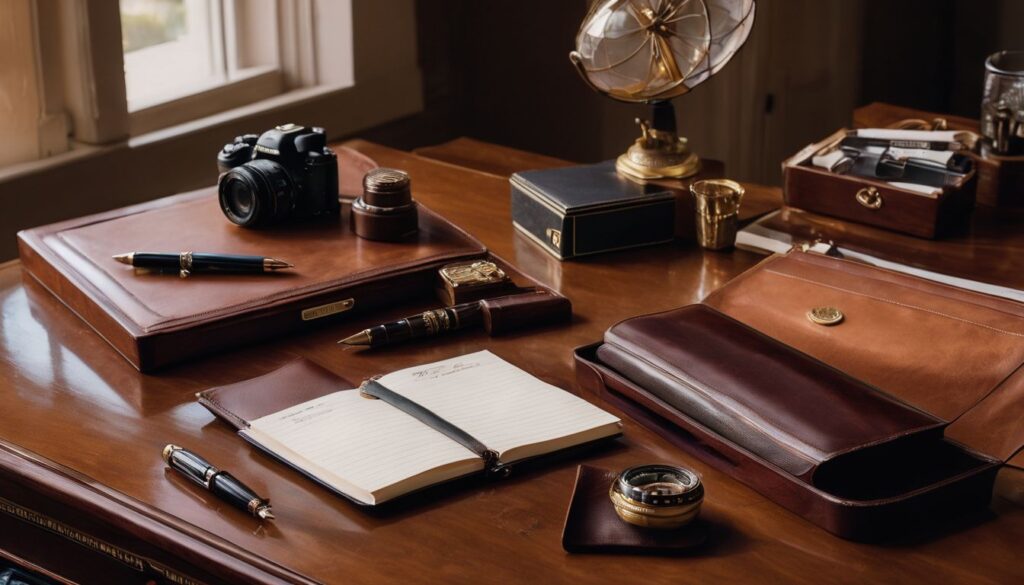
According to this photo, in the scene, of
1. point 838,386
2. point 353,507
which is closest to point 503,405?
point 353,507

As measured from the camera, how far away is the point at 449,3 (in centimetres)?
283

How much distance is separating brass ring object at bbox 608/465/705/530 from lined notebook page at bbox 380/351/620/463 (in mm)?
120

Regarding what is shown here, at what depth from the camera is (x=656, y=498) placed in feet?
3.48

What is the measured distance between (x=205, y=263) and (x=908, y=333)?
80 centimetres

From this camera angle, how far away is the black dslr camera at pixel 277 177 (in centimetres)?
164

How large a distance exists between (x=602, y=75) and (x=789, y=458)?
30.2 inches

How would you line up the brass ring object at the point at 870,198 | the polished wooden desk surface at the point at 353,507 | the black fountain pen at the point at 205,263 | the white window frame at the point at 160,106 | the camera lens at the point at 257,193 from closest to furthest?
the polished wooden desk surface at the point at 353,507
the black fountain pen at the point at 205,263
the camera lens at the point at 257,193
the brass ring object at the point at 870,198
the white window frame at the point at 160,106

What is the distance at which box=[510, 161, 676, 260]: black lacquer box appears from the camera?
1669 millimetres

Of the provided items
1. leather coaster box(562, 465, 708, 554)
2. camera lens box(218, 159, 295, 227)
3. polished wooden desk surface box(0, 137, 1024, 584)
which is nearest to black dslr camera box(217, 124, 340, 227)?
camera lens box(218, 159, 295, 227)

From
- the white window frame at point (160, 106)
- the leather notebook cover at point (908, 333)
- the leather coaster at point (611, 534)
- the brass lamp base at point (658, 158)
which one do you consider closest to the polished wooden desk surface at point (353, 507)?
the leather coaster at point (611, 534)

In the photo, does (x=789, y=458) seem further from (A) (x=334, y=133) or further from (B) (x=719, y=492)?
(A) (x=334, y=133)

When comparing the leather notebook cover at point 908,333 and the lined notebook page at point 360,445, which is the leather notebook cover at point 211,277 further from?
the leather notebook cover at point 908,333

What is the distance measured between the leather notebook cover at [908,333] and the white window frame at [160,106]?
1.11 meters

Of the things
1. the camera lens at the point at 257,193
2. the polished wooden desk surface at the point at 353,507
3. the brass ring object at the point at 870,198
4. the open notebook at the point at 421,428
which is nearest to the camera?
the polished wooden desk surface at the point at 353,507
